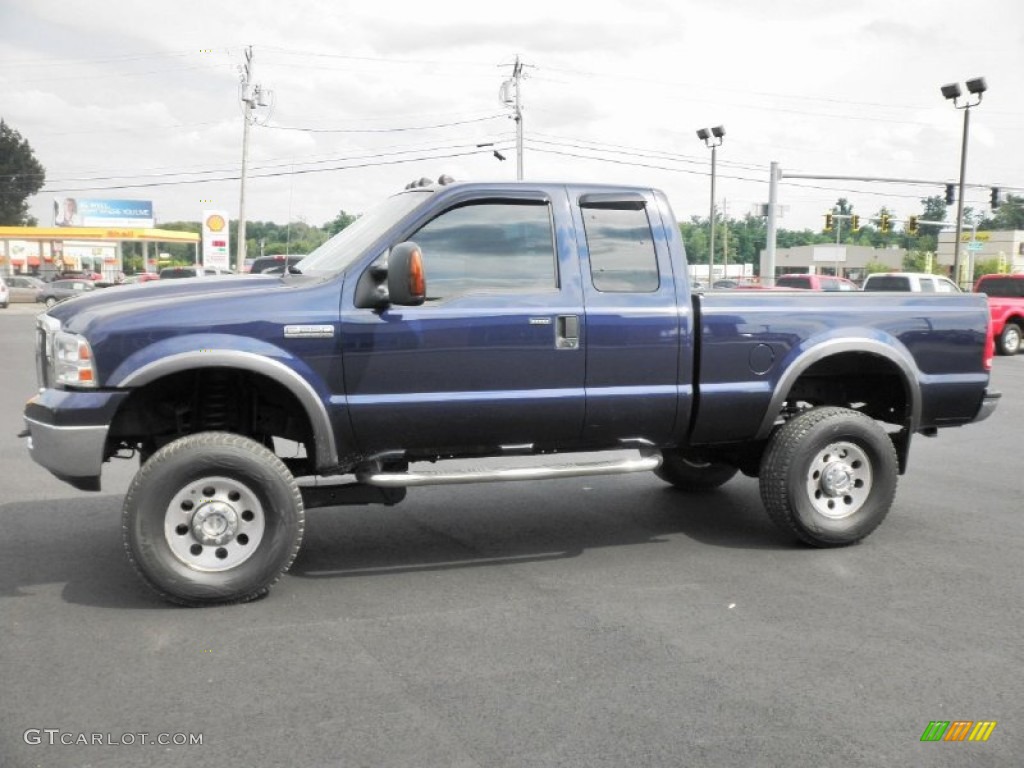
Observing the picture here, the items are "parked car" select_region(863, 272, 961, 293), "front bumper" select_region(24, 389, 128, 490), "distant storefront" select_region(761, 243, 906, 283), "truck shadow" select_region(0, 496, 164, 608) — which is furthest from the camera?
"distant storefront" select_region(761, 243, 906, 283)

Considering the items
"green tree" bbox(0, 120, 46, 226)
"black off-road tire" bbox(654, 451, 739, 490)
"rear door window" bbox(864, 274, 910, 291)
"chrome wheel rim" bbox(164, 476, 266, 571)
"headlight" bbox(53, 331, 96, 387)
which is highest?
"green tree" bbox(0, 120, 46, 226)

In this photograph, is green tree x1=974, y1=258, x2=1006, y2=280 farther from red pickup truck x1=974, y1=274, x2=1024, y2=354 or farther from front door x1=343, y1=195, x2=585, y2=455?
front door x1=343, y1=195, x2=585, y2=455

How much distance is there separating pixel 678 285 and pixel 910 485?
3380 mm

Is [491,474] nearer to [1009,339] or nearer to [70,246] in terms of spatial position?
[1009,339]

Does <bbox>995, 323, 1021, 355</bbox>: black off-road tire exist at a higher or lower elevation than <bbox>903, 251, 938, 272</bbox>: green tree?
lower

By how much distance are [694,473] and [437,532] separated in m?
2.12

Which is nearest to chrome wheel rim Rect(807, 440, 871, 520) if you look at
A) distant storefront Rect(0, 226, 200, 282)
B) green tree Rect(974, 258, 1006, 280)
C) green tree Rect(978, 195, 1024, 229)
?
distant storefront Rect(0, 226, 200, 282)

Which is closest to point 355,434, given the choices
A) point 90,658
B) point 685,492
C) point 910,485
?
point 90,658

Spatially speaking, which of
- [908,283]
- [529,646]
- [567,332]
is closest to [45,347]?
[567,332]

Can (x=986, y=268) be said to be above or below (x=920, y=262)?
below

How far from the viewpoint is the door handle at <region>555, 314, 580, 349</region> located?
17.0 ft

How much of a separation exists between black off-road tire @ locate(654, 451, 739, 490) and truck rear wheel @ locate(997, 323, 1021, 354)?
1713cm

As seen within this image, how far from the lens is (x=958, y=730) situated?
345 cm

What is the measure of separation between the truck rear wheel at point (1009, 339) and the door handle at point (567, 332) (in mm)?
19469
